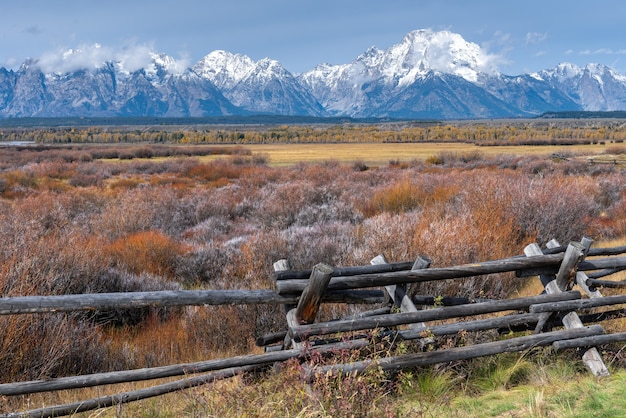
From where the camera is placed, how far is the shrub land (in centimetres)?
447

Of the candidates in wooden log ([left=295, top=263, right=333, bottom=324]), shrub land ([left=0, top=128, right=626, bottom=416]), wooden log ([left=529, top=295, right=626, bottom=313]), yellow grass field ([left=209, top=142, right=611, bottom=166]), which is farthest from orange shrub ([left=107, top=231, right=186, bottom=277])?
yellow grass field ([left=209, top=142, right=611, bottom=166])

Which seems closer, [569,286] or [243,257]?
[569,286]

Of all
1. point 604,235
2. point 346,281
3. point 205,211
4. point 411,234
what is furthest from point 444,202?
point 346,281

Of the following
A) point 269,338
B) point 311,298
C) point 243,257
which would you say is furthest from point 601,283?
point 243,257

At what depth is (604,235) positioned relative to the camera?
44.7ft

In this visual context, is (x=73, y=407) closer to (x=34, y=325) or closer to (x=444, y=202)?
(x=34, y=325)

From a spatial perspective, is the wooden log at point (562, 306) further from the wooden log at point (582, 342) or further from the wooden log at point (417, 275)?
the wooden log at point (417, 275)

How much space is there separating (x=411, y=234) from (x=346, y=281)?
478cm

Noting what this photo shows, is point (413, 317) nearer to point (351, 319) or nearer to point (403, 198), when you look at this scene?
point (351, 319)

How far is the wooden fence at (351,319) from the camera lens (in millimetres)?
4152

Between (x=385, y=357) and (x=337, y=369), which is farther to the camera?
(x=385, y=357)

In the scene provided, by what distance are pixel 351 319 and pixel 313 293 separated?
0.59m

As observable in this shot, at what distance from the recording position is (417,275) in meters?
4.82

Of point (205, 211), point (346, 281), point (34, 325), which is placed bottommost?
point (205, 211)
